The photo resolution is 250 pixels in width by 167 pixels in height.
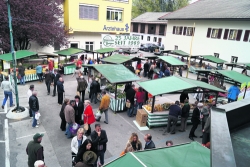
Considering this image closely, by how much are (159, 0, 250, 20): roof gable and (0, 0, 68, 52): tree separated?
2022cm

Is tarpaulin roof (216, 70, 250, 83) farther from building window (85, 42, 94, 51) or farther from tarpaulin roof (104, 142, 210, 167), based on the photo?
building window (85, 42, 94, 51)

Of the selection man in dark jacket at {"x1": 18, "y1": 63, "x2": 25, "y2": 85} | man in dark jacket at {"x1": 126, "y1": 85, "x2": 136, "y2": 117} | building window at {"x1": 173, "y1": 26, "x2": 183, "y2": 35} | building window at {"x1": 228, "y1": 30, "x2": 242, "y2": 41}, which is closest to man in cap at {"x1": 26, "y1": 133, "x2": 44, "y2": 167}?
man in dark jacket at {"x1": 126, "y1": 85, "x2": 136, "y2": 117}

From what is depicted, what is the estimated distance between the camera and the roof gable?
82.6ft

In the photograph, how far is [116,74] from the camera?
1197cm

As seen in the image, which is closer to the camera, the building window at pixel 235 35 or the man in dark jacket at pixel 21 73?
the man in dark jacket at pixel 21 73

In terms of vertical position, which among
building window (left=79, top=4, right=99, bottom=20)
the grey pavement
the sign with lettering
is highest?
building window (left=79, top=4, right=99, bottom=20)

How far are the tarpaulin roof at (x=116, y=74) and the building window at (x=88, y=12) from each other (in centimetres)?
1452

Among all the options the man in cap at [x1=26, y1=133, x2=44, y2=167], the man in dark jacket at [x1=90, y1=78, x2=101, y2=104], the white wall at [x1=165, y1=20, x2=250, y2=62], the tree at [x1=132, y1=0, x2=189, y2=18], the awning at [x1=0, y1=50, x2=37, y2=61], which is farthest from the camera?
the tree at [x1=132, y1=0, x2=189, y2=18]

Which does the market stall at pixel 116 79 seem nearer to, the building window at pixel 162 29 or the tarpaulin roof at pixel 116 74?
the tarpaulin roof at pixel 116 74

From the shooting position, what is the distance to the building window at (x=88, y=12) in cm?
2456

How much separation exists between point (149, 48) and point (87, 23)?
1916 cm

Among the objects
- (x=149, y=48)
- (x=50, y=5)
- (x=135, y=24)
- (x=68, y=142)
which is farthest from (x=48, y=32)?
(x=135, y=24)

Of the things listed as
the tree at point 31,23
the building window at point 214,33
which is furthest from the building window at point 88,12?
the building window at point 214,33

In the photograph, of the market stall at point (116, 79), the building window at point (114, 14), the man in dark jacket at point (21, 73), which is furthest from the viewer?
the building window at point (114, 14)
